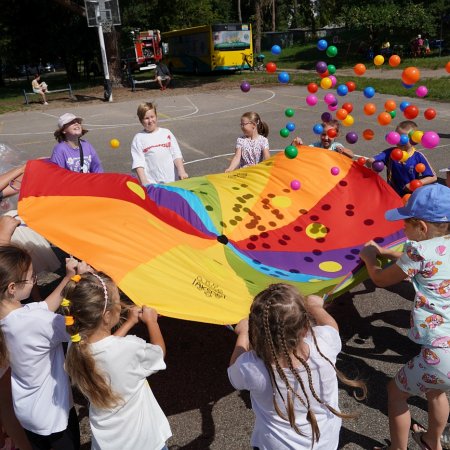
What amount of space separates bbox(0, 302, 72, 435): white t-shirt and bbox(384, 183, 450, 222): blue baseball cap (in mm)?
1891

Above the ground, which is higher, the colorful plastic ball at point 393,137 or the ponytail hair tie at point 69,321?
the colorful plastic ball at point 393,137

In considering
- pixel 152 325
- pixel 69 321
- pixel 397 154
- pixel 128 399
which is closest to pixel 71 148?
pixel 152 325

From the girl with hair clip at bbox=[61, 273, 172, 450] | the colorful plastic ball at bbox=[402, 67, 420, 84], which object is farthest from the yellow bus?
the girl with hair clip at bbox=[61, 273, 172, 450]

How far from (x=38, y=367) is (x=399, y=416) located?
1.95 m

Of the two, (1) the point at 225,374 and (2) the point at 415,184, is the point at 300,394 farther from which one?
(2) the point at 415,184

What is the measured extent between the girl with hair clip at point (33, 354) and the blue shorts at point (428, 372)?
180cm

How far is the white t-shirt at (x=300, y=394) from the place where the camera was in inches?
73.5

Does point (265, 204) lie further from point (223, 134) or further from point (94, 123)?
point (94, 123)

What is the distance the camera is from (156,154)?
4754 millimetres

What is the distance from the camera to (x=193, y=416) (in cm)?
311

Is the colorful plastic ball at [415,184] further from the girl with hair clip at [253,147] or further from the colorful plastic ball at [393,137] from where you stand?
the girl with hair clip at [253,147]

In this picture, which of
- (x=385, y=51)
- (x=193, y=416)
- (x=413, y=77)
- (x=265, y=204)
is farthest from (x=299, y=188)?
(x=385, y=51)

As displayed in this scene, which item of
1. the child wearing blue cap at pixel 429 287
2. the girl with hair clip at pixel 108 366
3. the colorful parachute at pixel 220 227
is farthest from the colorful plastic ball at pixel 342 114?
the girl with hair clip at pixel 108 366

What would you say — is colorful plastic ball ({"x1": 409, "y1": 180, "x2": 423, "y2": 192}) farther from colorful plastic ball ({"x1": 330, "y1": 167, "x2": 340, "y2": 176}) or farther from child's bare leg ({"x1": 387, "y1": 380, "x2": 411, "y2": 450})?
child's bare leg ({"x1": 387, "y1": 380, "x2": 411, "y2": 450})
